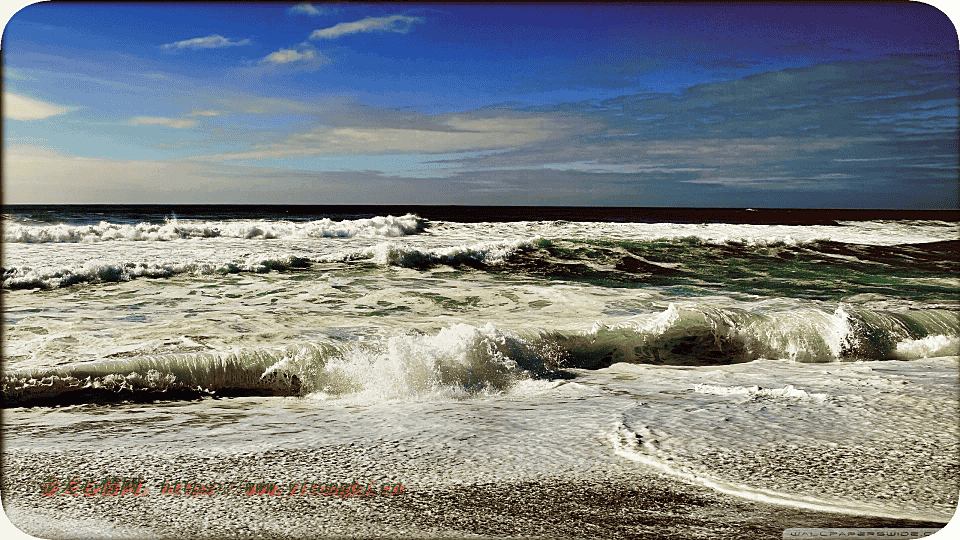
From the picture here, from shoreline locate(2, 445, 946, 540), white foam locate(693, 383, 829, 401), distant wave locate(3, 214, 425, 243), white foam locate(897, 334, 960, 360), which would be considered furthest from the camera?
distant wave locate(3, 214, 425, 243)

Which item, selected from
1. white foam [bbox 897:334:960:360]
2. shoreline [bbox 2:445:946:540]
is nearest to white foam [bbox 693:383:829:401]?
shoreline [bbox 2:445:946:540]

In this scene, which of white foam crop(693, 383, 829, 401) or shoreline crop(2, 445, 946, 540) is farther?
white foam crop(693, 383, 829, 401)

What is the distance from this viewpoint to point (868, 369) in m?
3.61

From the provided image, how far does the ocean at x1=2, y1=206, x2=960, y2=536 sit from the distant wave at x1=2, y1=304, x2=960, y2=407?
0.05 feet

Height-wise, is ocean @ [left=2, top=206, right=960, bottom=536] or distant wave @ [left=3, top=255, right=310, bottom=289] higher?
distant wave @ [left=3, top=255, right=310, bottom=289]

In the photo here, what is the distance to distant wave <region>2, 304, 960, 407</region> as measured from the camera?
10.6 feet

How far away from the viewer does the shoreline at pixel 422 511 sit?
1.70m

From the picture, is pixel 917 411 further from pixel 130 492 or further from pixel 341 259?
pixel 341 259

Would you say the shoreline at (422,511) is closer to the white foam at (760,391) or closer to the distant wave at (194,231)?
the white foam at (760,391)

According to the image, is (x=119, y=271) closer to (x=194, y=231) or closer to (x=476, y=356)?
(x=476, y=356)

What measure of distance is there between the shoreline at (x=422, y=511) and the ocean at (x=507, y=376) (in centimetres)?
6

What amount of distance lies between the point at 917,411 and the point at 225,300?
5.48 meters

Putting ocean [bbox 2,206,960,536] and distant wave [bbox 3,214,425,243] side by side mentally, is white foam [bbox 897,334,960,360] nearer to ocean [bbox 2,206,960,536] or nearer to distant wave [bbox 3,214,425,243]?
ocean [bbox 2,206,960,536]

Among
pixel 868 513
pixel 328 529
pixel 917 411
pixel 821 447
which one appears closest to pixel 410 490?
pixel 328 529
